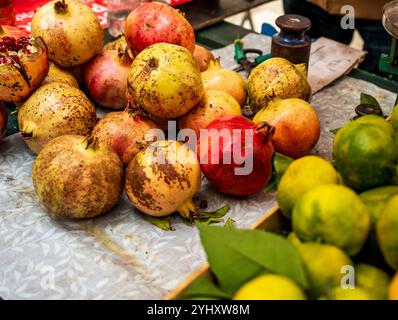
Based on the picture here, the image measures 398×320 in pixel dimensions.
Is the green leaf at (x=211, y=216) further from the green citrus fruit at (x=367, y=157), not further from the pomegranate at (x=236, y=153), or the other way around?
the green citrus fruit at (x=367, y=157)

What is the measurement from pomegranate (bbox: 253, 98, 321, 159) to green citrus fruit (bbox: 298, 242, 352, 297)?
20.1 inches

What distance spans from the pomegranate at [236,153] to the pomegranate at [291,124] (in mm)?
65

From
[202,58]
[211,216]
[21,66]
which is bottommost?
[211,216]

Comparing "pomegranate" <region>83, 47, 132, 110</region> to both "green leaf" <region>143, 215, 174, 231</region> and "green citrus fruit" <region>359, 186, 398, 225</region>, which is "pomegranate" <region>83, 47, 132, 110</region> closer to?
"green leaf" <region>143, 215, 174, 231</region>

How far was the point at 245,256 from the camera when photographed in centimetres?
60

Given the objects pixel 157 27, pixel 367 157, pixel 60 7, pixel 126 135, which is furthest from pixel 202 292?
pixel 60 7

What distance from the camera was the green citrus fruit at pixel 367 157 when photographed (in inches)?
27.1

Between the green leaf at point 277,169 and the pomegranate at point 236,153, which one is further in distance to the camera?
the pomegranate at point 236,153

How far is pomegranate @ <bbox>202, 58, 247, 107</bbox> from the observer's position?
1.22 m

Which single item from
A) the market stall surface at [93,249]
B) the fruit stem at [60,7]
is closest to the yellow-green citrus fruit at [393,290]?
the market stall surface at [93,249]

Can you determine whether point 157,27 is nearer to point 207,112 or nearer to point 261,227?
point 207,112

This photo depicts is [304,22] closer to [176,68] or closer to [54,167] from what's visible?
[176,68]

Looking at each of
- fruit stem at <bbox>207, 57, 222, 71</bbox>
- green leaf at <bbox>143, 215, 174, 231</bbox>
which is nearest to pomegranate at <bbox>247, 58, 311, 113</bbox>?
fruit stem at <bbox>207, 57, 222, 71</bbox>

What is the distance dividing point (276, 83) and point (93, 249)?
57cm
